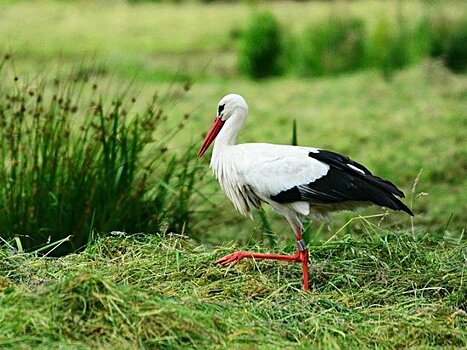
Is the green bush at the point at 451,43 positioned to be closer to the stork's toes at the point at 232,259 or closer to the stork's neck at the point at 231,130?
the stork's neck at the point at 231,130

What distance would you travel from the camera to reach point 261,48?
31.2 ft

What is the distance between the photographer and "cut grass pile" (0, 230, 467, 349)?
9.87 feet

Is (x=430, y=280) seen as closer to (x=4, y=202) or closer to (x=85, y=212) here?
(x=85, y=212)

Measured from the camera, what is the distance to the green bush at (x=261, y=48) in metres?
9.33

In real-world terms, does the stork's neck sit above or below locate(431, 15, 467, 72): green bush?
above

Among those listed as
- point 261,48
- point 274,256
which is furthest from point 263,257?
point 261,48

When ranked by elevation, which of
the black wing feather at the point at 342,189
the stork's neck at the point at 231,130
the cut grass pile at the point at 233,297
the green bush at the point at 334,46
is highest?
the stork's neck at the point at 231,130

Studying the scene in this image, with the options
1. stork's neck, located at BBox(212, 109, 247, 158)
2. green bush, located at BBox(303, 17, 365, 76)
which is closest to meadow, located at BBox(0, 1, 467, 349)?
stork's neck, located at BBox(212, 109, 247, 158)

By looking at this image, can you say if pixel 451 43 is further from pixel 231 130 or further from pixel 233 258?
pixel 233 258

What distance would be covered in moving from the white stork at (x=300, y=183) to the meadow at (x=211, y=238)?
204 millimetres

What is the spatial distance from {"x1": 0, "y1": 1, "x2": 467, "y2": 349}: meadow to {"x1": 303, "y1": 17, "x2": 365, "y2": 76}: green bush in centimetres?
95

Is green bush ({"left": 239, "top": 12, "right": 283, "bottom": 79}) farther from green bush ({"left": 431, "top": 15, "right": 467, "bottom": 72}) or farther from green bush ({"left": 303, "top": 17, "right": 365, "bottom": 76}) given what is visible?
green bush ({"left": 431, "top": 15, "right": 467, "bottom": 72})

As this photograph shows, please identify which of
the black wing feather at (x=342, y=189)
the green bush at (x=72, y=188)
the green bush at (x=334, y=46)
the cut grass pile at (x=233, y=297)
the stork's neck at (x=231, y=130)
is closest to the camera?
the cut grass pile at (x=233, y=297)

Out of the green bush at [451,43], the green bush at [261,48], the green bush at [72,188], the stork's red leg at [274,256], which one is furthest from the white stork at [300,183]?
the green bush at [261,48]
